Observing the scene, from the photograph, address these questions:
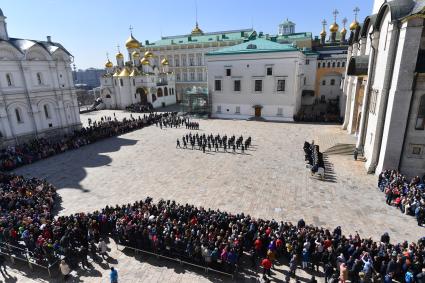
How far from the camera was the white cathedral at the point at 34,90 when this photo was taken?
23.2 meters

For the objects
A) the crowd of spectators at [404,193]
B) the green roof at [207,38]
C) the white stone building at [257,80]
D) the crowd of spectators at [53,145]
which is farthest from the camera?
the green roof at [207,38]

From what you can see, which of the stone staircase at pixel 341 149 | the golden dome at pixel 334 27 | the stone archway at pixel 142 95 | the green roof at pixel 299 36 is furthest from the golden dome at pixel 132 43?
the stone staircase at pixel 341 149

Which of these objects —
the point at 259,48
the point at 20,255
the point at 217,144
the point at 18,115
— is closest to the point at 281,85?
the point at 259,48

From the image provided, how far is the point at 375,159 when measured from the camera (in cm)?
1675

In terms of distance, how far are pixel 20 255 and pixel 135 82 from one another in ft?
126

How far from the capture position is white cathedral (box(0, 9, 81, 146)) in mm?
23156

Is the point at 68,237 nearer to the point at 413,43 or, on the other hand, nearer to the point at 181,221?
the point at 181,221

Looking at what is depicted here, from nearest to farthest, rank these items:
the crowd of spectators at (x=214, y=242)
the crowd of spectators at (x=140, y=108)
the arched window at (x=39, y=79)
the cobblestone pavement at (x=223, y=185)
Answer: the crowd of spectators at (x=214, y=242), the cobblestone pavement at (x=223, y=185), the arched window at (x=39, y=79), the crowd of spectators at (x=140, y=108)

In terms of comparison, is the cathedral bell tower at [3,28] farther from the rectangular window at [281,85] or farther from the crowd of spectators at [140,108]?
the rectangular window at [281,85]

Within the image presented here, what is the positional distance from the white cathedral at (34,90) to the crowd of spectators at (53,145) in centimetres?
145

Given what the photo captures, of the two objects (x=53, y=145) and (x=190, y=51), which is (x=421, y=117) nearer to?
(x=53, y=145)

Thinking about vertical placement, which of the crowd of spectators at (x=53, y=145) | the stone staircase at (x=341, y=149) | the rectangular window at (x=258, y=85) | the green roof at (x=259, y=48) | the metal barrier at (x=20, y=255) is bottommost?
the metal barrier at (x=20, y=255)

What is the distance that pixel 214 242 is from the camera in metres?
9.34

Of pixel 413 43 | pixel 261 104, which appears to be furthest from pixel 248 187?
pixel 261 104
